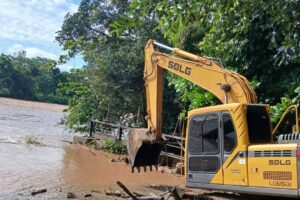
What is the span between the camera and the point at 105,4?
2811 cm

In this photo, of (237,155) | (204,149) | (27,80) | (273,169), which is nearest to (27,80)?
(27,80)

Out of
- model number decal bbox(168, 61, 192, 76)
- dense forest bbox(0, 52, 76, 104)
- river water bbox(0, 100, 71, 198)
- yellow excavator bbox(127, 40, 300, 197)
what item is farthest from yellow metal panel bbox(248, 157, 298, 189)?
dense forest bbox(0, 52, 76, 104)

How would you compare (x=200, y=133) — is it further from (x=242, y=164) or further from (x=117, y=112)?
(x=117, y=112)

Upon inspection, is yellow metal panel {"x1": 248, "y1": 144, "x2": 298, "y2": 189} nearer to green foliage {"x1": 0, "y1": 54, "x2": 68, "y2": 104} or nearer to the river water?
the river water

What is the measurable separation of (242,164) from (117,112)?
15.7m

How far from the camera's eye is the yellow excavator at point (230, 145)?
271 inches

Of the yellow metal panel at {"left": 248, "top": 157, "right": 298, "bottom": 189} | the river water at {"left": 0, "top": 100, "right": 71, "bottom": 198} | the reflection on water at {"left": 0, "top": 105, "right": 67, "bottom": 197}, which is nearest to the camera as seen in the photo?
the yellow metal panel at {"left": 248, "top": 157, "right": 298, "bottom": 189}

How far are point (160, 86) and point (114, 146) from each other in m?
10.4

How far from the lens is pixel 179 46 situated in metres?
17.0

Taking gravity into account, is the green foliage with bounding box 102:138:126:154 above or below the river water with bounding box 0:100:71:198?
above

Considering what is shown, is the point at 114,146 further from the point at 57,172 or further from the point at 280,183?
the point at 280,183

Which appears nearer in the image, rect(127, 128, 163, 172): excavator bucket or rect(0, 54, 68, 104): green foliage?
rect(127, 128, 163, 172): excavator bucket

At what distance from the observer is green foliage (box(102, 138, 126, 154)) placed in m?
20.5

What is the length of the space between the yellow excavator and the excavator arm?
0.8 inches
